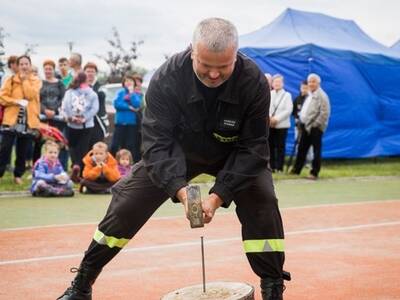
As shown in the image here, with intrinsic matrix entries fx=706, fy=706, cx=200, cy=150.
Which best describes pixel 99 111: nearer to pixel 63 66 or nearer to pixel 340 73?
pixel 63 66

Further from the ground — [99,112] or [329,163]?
[99,112]

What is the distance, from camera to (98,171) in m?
11.9

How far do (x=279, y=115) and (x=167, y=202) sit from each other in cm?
478

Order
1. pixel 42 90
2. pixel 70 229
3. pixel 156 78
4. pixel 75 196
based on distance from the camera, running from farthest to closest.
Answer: pixel 42 90 → pixel 75 196 → pixel 70 229 → pixel 156 78

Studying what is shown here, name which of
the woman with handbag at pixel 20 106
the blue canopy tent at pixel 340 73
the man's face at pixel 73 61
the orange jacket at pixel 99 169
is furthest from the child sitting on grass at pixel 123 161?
the blue canopy tent at pixel 340 73

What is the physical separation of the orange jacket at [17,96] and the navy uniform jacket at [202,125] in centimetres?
776

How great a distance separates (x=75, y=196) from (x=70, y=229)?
3.33 metres

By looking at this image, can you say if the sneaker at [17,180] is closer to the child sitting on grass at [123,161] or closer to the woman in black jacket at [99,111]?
the woman in black jacket at [99,111]

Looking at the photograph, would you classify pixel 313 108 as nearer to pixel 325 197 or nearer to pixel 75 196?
pixel 325 197

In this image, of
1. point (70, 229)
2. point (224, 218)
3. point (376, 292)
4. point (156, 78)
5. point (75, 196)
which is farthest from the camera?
point (75, 196)

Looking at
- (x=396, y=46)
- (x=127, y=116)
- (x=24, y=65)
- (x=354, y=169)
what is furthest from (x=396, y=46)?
(x=24, y=65)

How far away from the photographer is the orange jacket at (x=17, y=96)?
1187 centimetres

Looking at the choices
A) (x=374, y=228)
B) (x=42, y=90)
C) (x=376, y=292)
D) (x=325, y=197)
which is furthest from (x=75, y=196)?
(x=376, y=292)

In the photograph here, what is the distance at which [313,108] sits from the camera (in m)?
14.7
